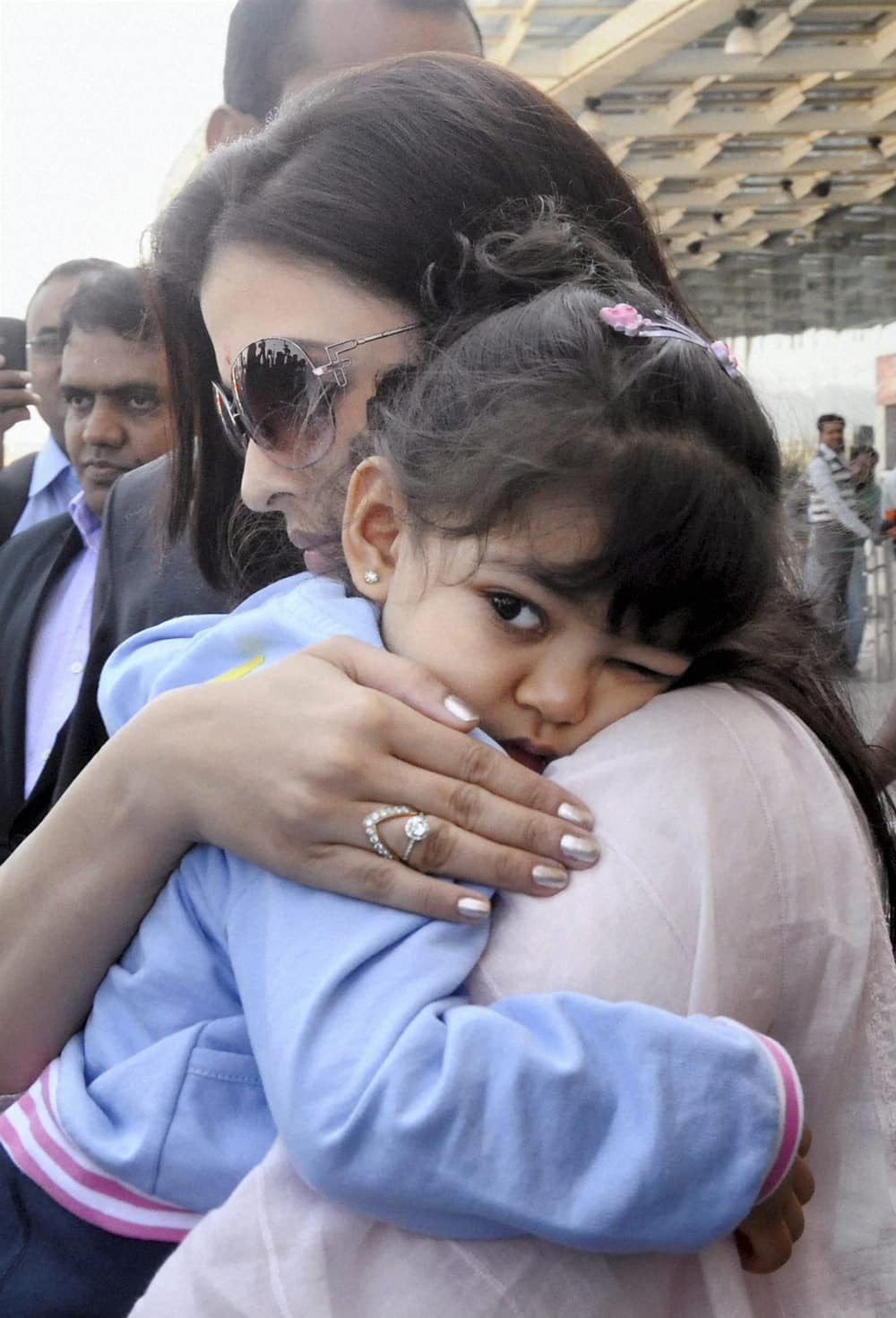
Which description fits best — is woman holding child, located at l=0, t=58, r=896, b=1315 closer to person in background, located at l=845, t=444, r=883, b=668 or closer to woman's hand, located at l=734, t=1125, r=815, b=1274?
woman's hand, located at l=734, t=1125, r=815, b=1274

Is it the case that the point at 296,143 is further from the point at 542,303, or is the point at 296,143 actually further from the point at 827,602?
the point at 827,602

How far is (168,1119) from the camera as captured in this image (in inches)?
45.8

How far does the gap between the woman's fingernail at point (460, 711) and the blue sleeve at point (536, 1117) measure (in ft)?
0.85

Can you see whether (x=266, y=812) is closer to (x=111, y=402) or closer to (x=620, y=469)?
(x=620, y=469)

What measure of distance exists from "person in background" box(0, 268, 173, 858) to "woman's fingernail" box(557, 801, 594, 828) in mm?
1322

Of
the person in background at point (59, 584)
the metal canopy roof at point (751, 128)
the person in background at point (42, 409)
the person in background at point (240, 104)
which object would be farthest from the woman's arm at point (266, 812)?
the metal canopy roof at point (751, 128)

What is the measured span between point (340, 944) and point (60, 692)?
2223mm

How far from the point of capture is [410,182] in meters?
1.62

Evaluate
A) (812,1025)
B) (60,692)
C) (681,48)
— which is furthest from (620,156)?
(812,1025)

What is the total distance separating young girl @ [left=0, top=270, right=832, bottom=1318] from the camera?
0.99 meters

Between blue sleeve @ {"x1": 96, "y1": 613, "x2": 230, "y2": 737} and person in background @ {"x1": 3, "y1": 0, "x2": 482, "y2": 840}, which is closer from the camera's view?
blue sleeve @ {"x1": 96, "y1": 613, "x2": 230, "y2": 737}

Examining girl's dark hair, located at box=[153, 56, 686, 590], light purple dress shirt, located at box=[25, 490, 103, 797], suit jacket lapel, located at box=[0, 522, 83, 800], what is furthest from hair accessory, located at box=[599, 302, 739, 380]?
suit jacket lapel, located at box=[0, 522, 83, 800]

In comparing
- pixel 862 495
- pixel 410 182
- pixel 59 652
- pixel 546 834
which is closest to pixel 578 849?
pixel 546 834

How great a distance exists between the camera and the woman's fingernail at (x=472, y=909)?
111cm
